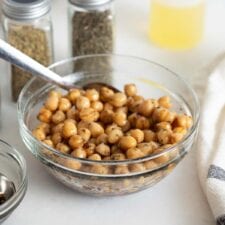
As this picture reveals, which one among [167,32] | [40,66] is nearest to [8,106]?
[40,66]

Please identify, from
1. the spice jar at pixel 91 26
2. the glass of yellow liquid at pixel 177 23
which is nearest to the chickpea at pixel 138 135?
the spice jar at pixel 91 26

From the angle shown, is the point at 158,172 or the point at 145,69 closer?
the point at 158,172

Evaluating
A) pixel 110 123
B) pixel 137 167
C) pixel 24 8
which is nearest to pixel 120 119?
pixel 110 123

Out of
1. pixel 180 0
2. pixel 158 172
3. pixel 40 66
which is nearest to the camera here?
pixel 158 172

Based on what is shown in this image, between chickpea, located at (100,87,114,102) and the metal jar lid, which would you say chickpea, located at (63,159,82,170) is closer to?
chickpea, located at (100,87,114,102)

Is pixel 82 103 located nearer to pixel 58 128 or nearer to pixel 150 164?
pixel 58 128

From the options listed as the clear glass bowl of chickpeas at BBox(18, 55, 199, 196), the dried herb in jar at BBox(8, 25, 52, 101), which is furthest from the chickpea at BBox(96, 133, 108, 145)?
the dried herb in jar at BBox(8, 25, 52, 101)

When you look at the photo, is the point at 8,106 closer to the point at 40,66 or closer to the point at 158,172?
the point at 40,66
